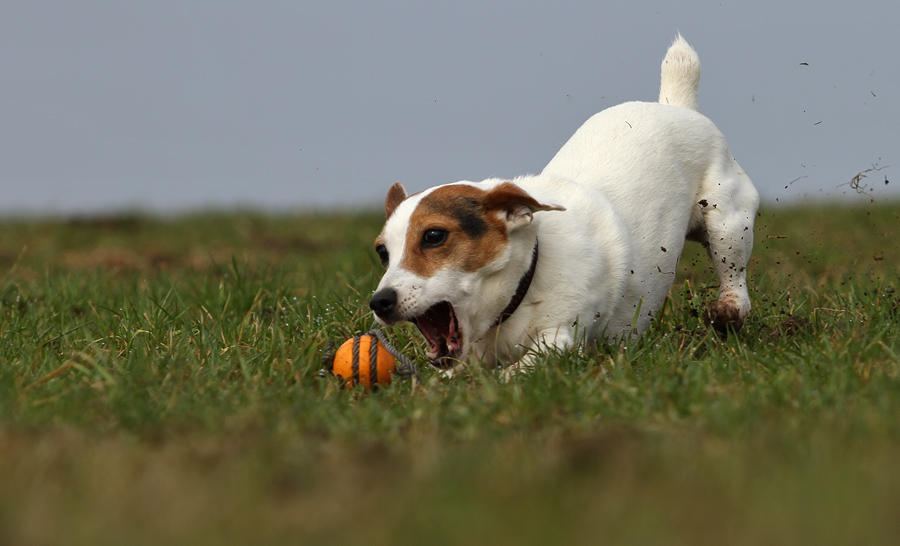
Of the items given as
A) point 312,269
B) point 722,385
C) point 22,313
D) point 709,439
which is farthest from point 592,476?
point 312,269

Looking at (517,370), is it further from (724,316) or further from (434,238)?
(724,316)

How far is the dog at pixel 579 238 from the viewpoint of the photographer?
13.0 feet

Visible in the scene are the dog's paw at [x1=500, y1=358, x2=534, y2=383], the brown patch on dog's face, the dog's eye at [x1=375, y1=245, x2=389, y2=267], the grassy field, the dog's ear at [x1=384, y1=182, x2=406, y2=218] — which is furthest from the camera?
the dog's ear at [x1=384, y1=182, x2=406, y2=218]

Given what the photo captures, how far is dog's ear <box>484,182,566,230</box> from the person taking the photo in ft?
12.9

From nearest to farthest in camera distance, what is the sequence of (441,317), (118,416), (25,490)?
1. (25,490)
2. (118,416)
3. (441,317)

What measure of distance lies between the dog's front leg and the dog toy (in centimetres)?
46

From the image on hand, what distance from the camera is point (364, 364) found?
4047mm

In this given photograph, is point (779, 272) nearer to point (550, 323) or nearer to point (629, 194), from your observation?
point (629, 194)

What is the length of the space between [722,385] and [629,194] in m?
1.50

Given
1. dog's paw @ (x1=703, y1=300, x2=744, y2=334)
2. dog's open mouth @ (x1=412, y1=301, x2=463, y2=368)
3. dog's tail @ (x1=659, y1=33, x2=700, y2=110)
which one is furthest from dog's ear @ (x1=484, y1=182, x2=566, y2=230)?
dog's tail @ (x1=659, y1=33, x2=700, y2=110)

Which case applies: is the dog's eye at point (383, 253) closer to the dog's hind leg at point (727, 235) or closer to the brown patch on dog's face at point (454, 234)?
the brown patch on dog's face at point (454, 234)

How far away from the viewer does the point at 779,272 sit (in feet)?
25.0

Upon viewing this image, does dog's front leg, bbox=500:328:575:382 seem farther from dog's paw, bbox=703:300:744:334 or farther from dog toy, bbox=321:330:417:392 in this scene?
dog's paw, bbox=703:300:744:334

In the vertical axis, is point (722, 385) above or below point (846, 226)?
above
